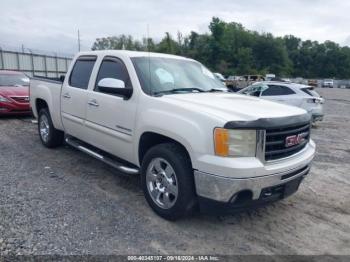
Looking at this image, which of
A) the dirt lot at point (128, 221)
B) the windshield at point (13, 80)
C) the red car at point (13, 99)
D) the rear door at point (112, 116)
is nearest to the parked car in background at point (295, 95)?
the dirt lot at point (128, 221)

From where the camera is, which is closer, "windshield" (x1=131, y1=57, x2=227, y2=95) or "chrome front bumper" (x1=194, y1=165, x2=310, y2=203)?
"chrome front bumper" (x1=194, y1=165, x2=310, y2=203)

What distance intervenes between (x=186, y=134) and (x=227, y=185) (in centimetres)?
65

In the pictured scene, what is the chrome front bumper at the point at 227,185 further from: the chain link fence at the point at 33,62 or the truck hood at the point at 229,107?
the chain link fence at the point at 33,62

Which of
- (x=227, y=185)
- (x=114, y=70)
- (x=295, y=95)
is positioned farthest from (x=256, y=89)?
(x=227, y=185)

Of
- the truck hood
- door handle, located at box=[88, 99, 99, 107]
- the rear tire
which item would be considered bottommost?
the rear tire

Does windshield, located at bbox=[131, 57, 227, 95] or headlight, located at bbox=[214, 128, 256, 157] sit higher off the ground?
windshield, located at bbox=[131, 57, 227, 95]

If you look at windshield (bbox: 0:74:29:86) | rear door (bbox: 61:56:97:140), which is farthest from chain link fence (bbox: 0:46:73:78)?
rear door (bbox: 61:56:97:140)

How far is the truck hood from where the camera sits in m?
3.23

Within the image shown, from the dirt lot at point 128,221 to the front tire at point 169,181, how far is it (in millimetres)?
189

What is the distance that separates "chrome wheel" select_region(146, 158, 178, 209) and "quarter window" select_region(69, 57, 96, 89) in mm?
2038

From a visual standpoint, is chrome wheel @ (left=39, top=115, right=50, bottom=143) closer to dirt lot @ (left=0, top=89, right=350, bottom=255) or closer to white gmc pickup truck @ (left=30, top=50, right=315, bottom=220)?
dirt lot @ (left=0, top=89, right=350, bottom=255)

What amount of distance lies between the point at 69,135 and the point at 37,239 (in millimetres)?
2785

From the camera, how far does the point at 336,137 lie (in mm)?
9578

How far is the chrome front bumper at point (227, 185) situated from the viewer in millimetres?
3068
